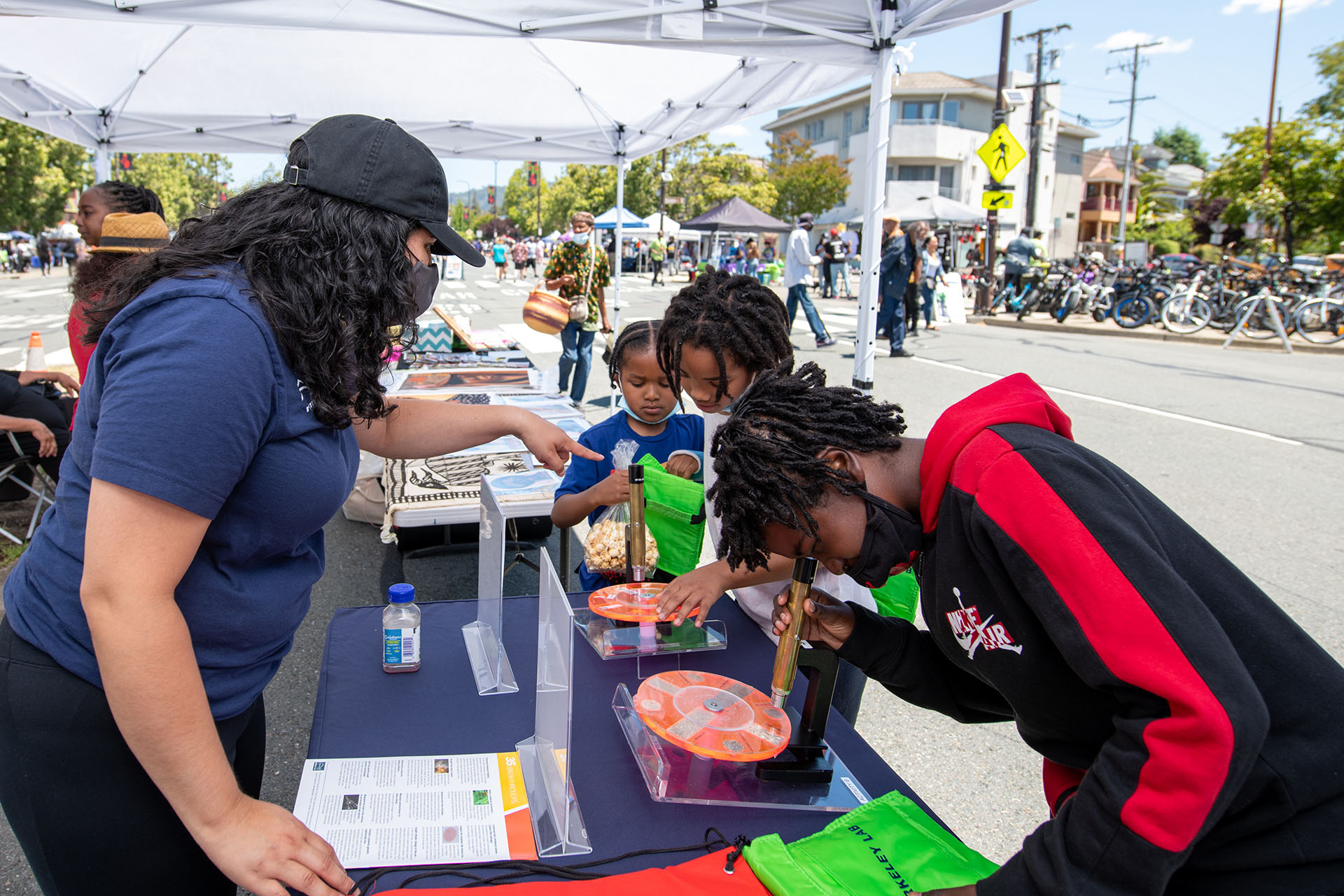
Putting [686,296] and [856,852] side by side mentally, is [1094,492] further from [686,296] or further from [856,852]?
[686,296]

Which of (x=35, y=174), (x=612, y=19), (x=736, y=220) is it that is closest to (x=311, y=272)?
(x=612, y=19)

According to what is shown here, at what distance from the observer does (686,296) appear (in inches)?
98.1

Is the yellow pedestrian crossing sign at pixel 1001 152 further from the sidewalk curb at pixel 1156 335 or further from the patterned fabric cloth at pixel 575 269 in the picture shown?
the patterned fabric cloth at pixel 575 269

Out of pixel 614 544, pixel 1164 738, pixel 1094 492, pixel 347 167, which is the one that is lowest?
pixel 614 544

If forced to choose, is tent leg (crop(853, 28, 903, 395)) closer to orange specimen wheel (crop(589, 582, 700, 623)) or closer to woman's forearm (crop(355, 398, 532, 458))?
orange specimen wheel (crop(589, 582, 700, 623))

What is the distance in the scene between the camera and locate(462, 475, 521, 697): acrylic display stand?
1776 millimetres

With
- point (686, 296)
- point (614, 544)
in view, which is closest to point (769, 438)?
point (614, 544)

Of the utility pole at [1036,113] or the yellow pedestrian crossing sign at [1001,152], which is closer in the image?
the yellow pedestrian crossing sign at [1001,152]

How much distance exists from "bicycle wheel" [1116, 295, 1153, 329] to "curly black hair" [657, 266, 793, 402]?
15421mm

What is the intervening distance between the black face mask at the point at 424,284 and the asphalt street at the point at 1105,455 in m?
0.84

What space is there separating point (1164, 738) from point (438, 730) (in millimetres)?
1254

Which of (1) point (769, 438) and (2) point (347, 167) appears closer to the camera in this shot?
(2) point (347, 167)

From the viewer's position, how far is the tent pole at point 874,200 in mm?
3893

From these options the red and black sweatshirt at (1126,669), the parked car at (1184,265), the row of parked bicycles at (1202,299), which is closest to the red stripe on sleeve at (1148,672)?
the red and black sweatshirt at (1126,669)
